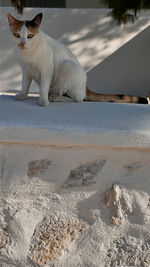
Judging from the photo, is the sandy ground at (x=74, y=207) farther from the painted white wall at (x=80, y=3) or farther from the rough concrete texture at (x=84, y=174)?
the painted white wall at (x=80, y=3)

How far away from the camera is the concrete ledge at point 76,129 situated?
188cm

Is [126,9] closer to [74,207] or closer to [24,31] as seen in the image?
[24,31]

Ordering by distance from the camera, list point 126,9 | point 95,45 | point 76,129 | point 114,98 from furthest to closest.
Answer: point 95,45, point 126,9, point 114,98, point 76,129

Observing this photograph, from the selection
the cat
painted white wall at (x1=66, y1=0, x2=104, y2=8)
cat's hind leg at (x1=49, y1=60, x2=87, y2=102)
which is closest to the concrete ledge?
the cat

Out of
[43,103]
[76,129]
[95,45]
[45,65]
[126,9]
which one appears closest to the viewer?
[76,129]

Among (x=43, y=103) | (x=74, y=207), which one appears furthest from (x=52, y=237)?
(x=43, y=103)

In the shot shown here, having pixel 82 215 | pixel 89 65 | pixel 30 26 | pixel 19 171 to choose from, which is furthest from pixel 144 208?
pixel 89 65

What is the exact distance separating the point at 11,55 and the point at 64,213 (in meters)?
5.71

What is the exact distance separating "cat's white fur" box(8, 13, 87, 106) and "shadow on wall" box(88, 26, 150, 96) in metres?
4.36

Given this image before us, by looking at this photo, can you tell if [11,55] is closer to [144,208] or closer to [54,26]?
[54,26]

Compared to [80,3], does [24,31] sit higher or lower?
higher

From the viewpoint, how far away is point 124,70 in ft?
24.5

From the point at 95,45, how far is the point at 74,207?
5802 millimetres

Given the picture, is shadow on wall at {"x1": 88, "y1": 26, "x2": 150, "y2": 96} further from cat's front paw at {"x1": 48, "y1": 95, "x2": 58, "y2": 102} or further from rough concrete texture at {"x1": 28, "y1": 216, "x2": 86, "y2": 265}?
rough concrete texture at {"x1": 28, "y1": 216, "x2": 86, "y2": 265}
